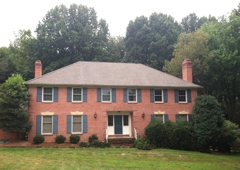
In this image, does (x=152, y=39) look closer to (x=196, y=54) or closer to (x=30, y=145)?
(x=196, y=54)

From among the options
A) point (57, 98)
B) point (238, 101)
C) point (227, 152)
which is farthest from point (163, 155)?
point (238, 101)

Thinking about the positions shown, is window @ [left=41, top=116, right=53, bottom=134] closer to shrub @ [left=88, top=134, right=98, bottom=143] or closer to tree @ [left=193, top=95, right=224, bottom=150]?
shrub @ [left=88, top=134, right=98, bottom=143]

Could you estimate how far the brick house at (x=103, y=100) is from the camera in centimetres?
2000

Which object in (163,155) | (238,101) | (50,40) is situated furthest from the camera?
(50,40)

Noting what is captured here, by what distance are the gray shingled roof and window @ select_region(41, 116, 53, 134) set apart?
2.93 metres

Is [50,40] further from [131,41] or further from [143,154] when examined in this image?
[143,154]

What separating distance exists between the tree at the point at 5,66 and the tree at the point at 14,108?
20.4 metres

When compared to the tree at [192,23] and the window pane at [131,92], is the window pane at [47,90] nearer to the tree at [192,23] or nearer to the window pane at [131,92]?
the window pane at [131,92]

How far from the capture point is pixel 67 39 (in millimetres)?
36156

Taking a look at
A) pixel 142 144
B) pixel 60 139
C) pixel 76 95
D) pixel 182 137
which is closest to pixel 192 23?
pixel 182 137

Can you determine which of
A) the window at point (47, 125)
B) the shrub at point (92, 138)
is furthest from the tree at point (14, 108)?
the shrub at point (92, 138)

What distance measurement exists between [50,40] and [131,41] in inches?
527

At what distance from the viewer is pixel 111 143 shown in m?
19.9

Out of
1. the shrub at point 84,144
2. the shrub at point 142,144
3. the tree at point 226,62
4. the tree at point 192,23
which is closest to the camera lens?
the shrub at point 142,144
